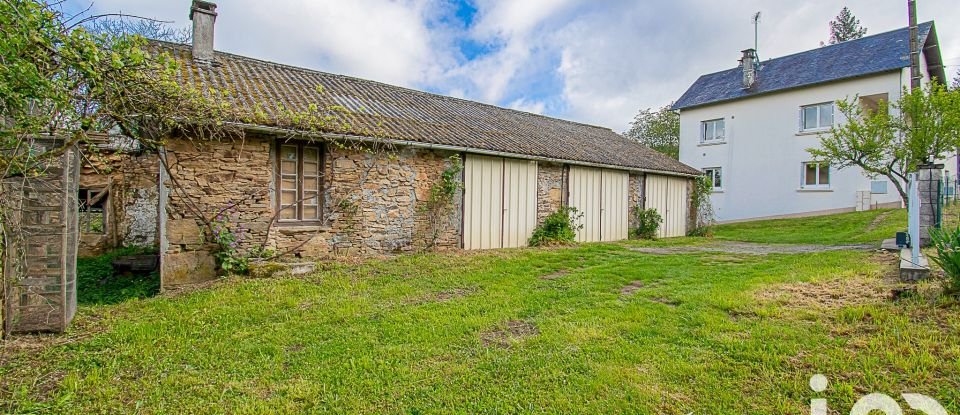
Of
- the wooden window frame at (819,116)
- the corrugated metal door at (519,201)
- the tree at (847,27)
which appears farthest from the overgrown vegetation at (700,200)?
the tree at (847,27)

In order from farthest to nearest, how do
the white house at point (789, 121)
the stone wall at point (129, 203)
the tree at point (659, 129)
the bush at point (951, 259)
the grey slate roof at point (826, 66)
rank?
1. the tree at point (659, 129)
2. the white house at point (789, 121)
3. the grey slate roof at point (826, 66)
4. the stone wall at point (129, 203)
5. the bush at point (951, 259)

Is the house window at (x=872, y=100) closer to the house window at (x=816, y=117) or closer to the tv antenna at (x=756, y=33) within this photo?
the house window at (x=816, y=117)

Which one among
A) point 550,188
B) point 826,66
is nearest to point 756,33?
point 826,66

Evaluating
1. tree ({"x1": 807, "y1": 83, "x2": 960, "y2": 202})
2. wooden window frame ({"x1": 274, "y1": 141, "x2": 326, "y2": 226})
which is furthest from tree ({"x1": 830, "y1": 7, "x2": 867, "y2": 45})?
wooden window frame ({"x1": 274, "y1": 141, "x2": 326, "y2": 226})

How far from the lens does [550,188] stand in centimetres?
1120

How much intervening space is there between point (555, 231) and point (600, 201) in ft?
6.98

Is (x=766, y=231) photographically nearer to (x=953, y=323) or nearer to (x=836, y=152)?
(x=836, y=152)

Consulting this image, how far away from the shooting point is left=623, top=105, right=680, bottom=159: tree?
102 ft

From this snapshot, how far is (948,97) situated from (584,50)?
8.96 m

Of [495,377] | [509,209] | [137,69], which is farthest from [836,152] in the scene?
[137,69]

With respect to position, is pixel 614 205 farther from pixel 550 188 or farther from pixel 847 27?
pixel 847 27

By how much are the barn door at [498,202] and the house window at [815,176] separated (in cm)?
1321

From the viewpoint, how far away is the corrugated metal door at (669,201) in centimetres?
1403

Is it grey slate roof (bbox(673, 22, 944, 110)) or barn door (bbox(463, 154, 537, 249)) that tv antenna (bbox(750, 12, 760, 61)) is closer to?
grey slate roof (bbox(673, 22, 944, 110))
